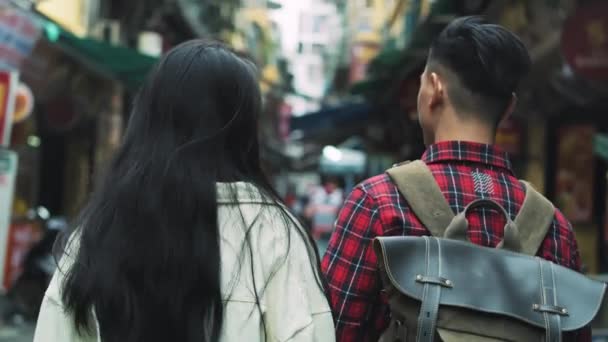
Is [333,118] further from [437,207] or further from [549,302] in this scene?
[549,302]

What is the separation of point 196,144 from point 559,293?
3.05 ft

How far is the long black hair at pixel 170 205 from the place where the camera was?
5.82 feet

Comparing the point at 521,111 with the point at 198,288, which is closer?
the point at 198,288

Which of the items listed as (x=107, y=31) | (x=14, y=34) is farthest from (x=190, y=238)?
(x=107, y=31)

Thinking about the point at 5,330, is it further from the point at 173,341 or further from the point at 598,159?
the point at 173,341

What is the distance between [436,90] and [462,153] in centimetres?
18

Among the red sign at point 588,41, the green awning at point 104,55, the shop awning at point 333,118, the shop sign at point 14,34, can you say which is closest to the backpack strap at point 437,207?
the red sign at point 588,41

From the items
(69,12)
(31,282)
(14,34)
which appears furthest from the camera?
(69,12)

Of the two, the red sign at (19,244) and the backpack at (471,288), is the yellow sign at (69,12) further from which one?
the backpack at (471,288)

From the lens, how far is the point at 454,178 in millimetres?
2248

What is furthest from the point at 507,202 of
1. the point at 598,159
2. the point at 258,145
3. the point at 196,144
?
the point at 598,159

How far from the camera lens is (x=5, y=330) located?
9133 mm

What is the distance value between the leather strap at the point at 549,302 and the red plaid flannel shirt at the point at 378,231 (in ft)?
0.57

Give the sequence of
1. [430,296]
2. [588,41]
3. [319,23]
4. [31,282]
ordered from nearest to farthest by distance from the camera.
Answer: [430,296] → [588,41] → [31,282] → [319,23]
